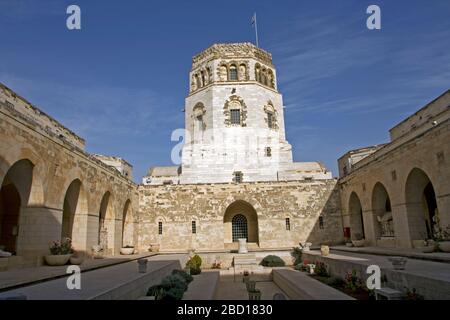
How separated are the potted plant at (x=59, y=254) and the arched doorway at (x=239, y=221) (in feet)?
46.7

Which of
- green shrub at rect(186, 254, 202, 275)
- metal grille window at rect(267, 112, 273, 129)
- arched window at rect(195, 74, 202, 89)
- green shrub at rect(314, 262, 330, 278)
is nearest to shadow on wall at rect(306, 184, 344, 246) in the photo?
metal grille window at rect(267, 112, 273, 129)

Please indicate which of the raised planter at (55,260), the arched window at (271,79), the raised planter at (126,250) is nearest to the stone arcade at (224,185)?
the arched window at (271,79)

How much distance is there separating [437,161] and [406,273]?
6556mm

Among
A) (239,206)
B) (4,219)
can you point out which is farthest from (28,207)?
(239,206)

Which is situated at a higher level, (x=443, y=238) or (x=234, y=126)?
(x=234, y=126)

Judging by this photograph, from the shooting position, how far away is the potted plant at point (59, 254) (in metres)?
11.1

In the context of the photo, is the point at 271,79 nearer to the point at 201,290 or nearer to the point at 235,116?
the point at 235,116

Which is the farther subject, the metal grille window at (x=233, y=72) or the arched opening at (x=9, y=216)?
the metal grille window at (x=233, y=72)

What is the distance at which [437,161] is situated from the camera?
12289mm

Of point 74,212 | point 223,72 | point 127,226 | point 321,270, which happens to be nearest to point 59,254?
point 74,212

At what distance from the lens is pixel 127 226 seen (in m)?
21.6

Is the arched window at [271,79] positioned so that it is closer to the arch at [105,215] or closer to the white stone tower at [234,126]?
the white stone tower at [234,126]

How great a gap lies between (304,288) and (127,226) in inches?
569

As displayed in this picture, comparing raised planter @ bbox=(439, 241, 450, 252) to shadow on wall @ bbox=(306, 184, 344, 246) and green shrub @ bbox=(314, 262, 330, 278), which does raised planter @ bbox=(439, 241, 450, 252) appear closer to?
green shrub @ bbox=(314, 262, 330, 278)
